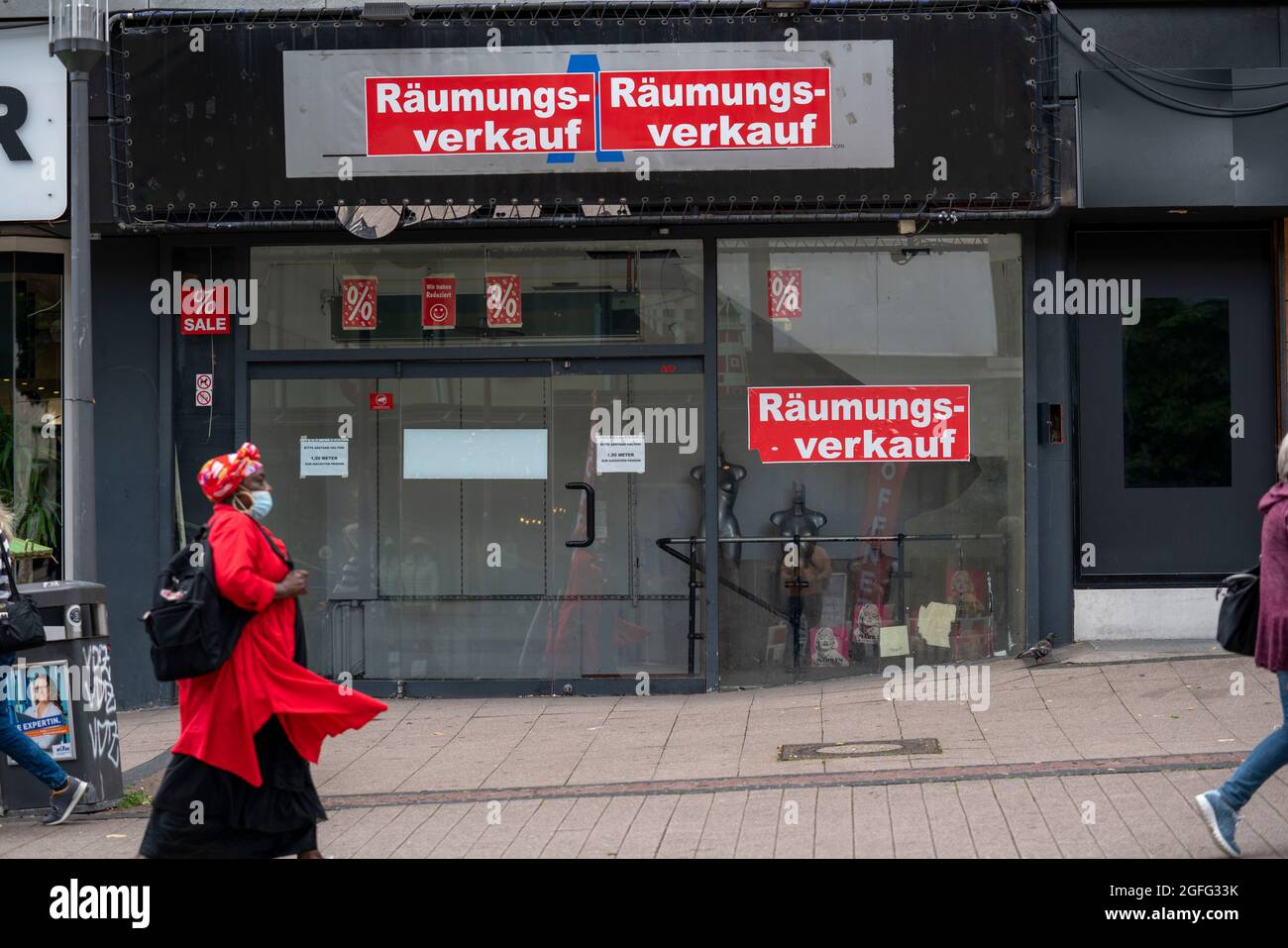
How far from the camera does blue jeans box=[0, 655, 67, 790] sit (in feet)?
24.0

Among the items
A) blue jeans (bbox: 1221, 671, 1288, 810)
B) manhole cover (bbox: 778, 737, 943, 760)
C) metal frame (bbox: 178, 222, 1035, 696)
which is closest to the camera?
blue jeans (bbox: 1221, 671, 1288, 810)

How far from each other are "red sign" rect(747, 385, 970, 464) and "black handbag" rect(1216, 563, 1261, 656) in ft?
15.7

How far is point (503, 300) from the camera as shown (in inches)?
434

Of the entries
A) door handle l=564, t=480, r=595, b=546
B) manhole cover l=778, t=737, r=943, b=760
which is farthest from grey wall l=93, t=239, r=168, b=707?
manhole cover l=778, t=737, r=943, b=760

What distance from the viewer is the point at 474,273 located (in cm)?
1105

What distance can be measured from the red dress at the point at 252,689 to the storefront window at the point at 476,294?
5233mm

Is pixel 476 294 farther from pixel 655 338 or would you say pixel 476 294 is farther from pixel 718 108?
pixel 718 108

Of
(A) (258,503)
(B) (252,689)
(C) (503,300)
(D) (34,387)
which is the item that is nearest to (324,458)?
(C) (503,300)

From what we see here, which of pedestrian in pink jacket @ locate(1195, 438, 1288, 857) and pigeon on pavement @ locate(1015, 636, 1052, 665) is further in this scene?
pigeon on pavement @ locate(1015, 636, 1052, 665)

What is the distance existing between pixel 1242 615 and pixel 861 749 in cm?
288

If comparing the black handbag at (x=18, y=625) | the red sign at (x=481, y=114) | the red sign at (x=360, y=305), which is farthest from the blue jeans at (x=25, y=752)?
the red sign at (x=481, y=114)

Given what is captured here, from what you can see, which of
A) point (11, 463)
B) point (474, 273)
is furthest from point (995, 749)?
point (11, 463)

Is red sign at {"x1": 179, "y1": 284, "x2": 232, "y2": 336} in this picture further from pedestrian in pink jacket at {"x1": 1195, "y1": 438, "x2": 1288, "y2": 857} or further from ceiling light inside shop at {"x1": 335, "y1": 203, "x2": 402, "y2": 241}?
pedestrian in pink jacket at {"x1": 1195, "y1": 438, "x2": 1288, "y2": 857}

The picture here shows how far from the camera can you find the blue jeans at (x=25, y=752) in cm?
732
